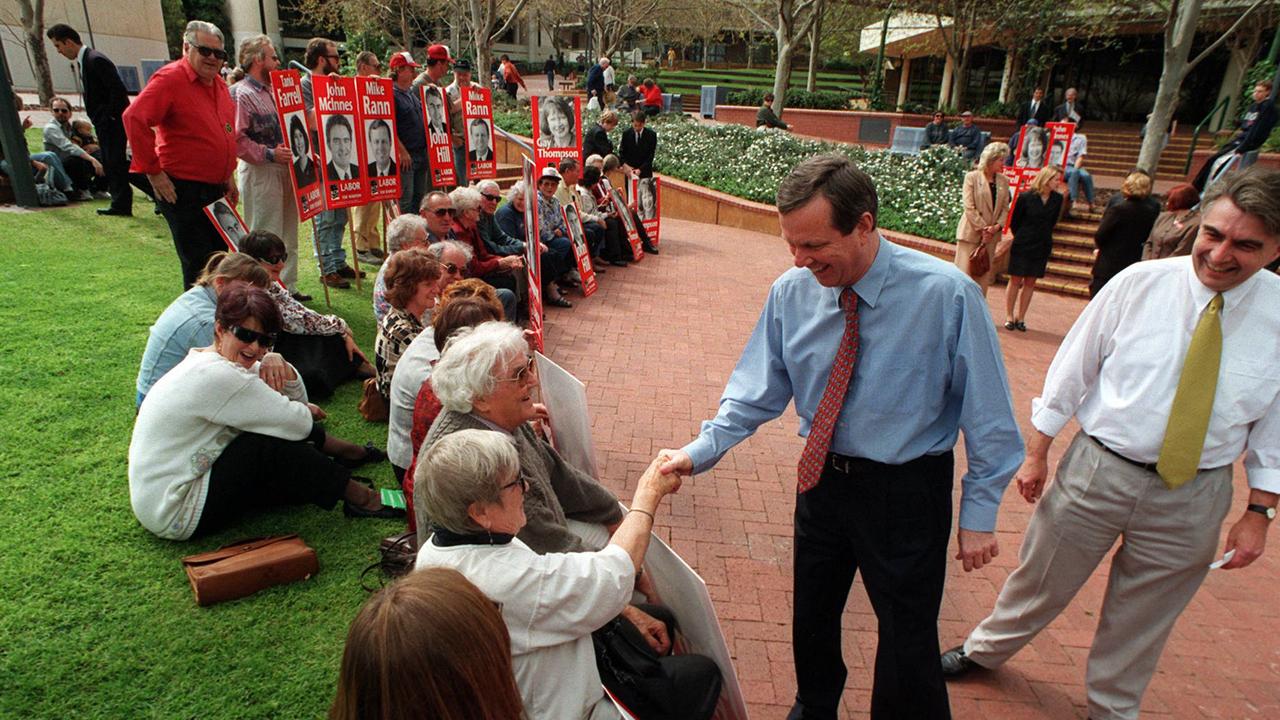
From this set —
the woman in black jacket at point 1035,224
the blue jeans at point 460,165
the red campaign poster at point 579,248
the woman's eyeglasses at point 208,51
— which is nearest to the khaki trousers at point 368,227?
the blue jeans at point 460,165

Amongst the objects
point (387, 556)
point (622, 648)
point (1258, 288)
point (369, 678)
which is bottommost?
point (387, 556)

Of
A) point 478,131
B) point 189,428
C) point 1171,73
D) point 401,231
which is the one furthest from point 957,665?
point 1171,73

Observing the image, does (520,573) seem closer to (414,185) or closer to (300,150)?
(300,150)

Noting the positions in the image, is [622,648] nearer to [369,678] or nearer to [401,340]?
[369,678]

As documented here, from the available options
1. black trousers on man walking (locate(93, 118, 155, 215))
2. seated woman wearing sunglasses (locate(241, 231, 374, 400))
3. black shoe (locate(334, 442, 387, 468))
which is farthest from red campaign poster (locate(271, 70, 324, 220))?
black trousers on man walking (locate(93, 118, 155, 215))

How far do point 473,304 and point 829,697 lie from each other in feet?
7.29

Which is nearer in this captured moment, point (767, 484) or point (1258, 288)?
point (1258, 288)

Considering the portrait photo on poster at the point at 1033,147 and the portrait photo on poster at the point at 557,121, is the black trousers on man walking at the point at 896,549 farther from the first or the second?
the portrait photo on poster at the point at 557,121

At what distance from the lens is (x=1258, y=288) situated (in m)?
2.29

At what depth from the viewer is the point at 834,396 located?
88.3 inches

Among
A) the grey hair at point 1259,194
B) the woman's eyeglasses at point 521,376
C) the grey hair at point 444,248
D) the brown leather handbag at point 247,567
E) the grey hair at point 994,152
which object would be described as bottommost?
the brown leather handbag at point 247,567

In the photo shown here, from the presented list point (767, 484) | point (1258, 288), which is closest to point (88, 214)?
point (767, 484)

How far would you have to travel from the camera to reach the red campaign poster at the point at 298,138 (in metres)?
5.95

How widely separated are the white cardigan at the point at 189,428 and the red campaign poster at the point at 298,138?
3270mm
